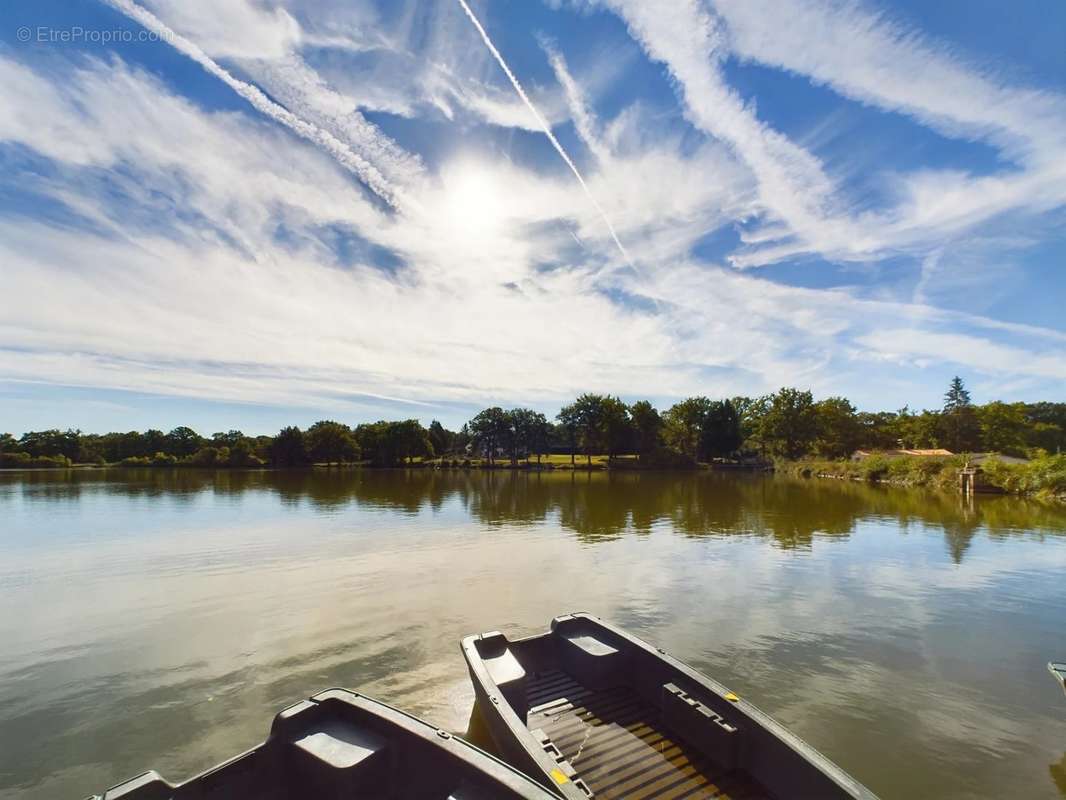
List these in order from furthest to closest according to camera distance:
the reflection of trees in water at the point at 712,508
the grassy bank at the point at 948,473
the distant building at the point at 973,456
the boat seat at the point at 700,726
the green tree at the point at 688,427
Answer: the green tree at the point at 688,427
the distant building at the point at 973,456
the grassy bank at the point at 948,473
the reflection of trees in water at the point at 712,508
the boat seat at the point at 700,726

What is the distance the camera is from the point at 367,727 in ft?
20.1

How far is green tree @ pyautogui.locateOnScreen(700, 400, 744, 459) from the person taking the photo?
119 m

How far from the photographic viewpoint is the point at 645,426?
389ft

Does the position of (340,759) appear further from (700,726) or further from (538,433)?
(538,433)

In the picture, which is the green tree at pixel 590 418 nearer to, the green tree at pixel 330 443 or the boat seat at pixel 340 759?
the green tree at pixel 330 443

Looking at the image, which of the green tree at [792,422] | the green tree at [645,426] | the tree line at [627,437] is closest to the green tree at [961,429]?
the tree line at [627,437]

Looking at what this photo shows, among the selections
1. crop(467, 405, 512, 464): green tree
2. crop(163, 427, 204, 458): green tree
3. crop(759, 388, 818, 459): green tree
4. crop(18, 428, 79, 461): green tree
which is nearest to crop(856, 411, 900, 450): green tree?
crop(759, 388, 818, 459): green tree

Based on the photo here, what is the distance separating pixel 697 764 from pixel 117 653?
43.1ft

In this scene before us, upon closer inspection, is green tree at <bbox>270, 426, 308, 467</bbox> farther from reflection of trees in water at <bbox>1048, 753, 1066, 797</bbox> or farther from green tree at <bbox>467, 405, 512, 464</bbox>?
reflection of trees in water at <bbox>1048, 753, 1066, 797</bbox>

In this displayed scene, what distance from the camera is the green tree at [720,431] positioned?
11881 centimetres

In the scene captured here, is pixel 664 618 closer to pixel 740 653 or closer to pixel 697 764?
pixel 740 653

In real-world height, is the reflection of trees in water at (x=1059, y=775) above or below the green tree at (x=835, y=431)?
below

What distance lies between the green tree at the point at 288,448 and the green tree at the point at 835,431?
372 feet

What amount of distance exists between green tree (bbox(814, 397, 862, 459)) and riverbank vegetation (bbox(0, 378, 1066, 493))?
231 millimetres
